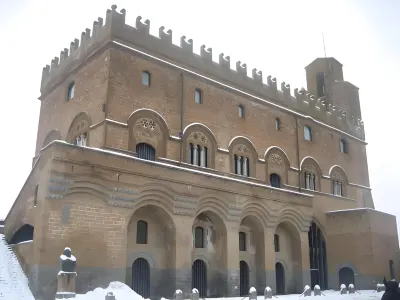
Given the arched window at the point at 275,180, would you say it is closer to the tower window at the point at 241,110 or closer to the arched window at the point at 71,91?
the tower window at the point at 241,110

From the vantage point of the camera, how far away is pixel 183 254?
17219 mm

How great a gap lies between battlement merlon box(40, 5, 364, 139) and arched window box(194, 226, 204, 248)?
8197 mm

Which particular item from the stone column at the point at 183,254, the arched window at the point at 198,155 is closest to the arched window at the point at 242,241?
the arched window at the point at 198,155

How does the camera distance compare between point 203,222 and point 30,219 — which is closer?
point 30,219

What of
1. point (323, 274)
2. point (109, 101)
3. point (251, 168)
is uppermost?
point (109, 101)

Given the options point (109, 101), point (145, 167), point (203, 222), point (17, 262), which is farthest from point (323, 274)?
point (17, 262)

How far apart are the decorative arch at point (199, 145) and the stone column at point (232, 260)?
3.84m

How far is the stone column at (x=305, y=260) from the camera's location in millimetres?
22766

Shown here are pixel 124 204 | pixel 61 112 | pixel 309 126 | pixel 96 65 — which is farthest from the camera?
pixel 309 126

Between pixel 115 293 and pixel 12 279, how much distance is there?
3.16 m

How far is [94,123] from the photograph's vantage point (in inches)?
762

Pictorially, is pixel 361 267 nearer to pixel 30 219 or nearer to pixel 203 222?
pixel 203 222

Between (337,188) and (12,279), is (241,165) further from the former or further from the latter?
(12,279)

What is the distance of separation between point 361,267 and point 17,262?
58.1ft
